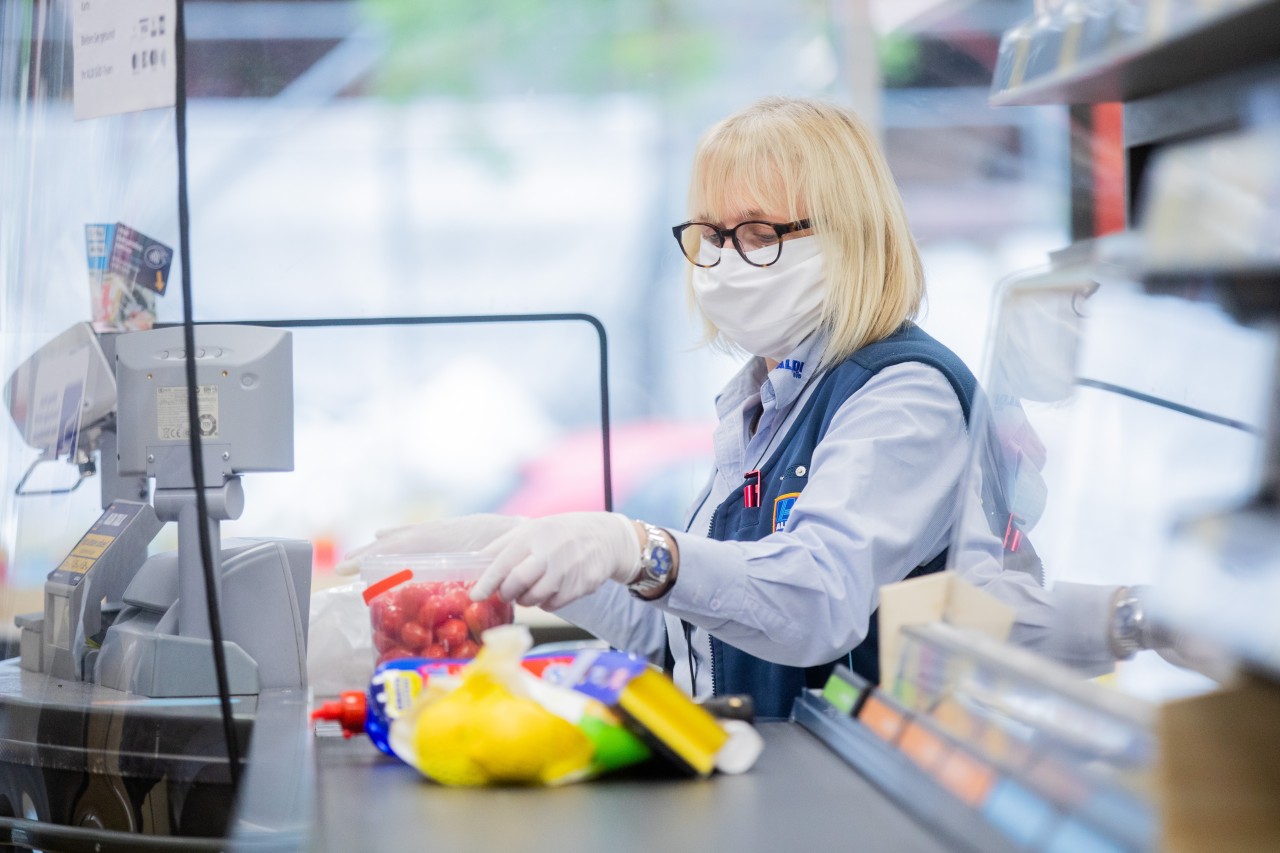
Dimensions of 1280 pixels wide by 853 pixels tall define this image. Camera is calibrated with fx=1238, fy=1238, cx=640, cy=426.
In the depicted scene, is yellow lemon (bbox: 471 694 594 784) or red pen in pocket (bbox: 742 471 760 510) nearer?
yellow lemon (bbox: 471 694 594 784)

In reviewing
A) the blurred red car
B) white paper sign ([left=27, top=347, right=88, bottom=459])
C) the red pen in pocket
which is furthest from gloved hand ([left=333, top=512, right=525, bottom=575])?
the blurred red car

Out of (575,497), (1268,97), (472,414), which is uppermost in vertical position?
(1268,97)

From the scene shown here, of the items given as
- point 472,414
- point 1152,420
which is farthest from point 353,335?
point 1152,420

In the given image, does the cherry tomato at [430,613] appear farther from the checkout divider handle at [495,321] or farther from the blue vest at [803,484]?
the checkout divider handle at [495,321]

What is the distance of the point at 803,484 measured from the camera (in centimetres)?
158

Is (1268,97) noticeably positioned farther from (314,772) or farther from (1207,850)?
(314,772)

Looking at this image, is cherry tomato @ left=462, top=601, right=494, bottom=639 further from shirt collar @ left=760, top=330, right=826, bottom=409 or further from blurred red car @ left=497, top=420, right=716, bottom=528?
blurred red car @ left=497, top=420, right=716, bottom=528

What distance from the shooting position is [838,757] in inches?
40.1

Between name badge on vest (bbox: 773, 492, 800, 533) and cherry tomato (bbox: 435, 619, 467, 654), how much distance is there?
48 cm

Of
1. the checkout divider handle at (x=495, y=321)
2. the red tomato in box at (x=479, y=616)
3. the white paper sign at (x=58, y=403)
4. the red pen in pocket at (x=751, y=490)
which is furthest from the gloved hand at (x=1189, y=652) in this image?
the white paper sign at (x=58, y=403)

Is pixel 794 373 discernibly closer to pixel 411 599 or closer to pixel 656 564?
pixel 656 564

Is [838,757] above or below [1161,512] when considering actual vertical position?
below

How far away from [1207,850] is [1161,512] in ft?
0.75

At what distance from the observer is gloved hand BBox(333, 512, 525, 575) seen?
153 cm
